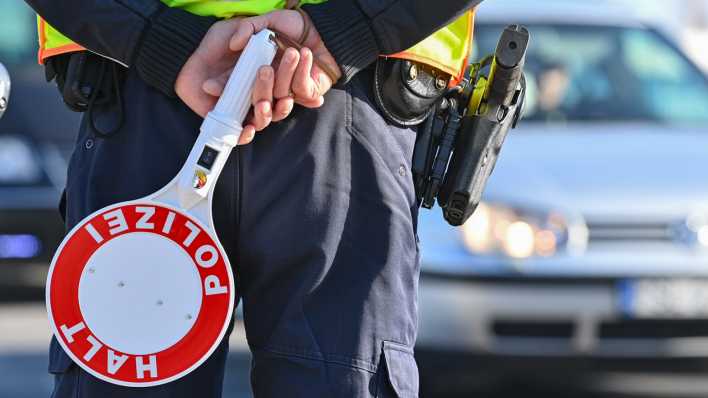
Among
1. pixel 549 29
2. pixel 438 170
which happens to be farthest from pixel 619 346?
pixel 438 170

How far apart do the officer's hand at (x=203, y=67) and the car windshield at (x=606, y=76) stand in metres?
3.68

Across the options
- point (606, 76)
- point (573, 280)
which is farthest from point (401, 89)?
point (606, 76)

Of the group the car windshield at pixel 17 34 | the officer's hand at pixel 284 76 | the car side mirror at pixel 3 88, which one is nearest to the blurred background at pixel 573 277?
the car windshield at pixel 17 34

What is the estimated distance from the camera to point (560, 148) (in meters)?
5.46

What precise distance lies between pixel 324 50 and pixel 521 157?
3.13 metres

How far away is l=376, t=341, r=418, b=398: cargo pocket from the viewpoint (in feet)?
7.50

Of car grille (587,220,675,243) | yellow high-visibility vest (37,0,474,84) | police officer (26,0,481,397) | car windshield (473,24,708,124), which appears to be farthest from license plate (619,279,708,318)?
police officer (26,0,481,397)

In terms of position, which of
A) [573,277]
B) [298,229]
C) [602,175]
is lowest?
[298,229]

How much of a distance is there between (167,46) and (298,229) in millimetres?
344

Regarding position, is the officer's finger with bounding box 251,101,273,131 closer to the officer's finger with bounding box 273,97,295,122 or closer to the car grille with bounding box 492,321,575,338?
the officer's finger with bounding box 273,97,295,122

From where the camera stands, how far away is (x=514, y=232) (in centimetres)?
504

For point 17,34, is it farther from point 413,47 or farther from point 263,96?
point 263,96

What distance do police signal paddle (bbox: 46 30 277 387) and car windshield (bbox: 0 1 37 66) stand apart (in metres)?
4.97

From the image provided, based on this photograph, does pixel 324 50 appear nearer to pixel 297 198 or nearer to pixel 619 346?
pixel 297 198
